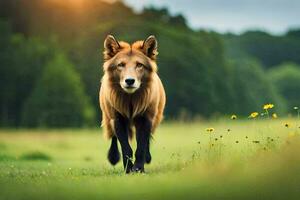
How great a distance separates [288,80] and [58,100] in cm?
8130

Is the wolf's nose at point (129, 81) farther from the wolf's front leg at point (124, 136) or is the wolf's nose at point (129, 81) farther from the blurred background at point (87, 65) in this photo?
the blurred background at point (87, 65)

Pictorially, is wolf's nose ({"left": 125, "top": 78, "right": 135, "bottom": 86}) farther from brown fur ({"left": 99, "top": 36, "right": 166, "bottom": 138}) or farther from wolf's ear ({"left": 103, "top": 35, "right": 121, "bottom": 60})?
wolf's ear ({"left": 103, "top": 35, "right": 121, "bottom": 60})

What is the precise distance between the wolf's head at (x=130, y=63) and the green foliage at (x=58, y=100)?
5150 cm

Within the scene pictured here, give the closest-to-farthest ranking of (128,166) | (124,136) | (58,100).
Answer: (128,166)
(124,136)
(58,100)

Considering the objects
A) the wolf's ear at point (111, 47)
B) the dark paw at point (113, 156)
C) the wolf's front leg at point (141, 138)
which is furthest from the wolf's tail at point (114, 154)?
the wolf's ear at point (111, 47)

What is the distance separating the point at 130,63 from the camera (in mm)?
15070

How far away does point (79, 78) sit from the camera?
243 ft

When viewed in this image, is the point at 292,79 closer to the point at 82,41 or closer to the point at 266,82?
the point at 266,82

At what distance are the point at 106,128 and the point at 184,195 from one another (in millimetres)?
6939

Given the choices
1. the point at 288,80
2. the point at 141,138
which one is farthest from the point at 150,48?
the point at 288,80

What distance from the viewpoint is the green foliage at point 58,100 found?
67.7 metres

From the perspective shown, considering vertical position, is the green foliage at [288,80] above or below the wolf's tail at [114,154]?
above

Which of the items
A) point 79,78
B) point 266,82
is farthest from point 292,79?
point 79,78

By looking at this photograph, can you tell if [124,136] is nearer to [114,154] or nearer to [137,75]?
[137,75]
